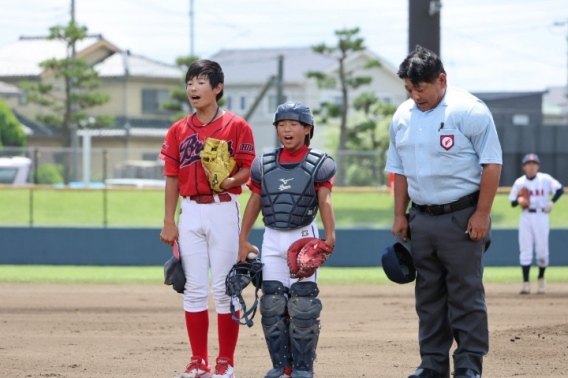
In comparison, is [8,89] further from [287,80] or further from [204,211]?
[204,211]

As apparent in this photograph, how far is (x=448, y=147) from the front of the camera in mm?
5695

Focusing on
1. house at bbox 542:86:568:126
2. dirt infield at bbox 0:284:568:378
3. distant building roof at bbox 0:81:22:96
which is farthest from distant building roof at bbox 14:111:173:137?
house at bbox 542:86:568:126

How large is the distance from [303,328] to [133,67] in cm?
5063

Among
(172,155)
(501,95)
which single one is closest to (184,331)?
(172,155)

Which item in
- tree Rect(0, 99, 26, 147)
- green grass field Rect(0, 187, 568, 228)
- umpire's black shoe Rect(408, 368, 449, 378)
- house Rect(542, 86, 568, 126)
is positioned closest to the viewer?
umpire's black shoe Rect(408, 368, 449, 378)

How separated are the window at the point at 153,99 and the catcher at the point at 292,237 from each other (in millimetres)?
48277

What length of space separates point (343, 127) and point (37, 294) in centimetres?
3279

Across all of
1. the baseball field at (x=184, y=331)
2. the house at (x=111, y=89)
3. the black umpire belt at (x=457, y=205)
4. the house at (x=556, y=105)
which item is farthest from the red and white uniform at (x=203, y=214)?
the house at (x=556, y=105)

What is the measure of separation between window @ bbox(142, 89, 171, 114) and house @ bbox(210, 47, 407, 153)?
18.9 feet

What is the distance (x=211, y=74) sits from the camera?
20.6 feet

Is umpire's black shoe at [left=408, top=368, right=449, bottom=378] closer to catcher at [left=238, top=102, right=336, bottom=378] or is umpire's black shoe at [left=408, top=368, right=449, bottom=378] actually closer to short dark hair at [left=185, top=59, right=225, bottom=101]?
catcher at [left=238, top=102, right=336, bottom=378]

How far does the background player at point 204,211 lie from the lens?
620 centimetres

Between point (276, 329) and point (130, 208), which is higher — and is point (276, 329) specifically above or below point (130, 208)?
above

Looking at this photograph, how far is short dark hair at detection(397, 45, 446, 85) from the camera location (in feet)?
18.7
